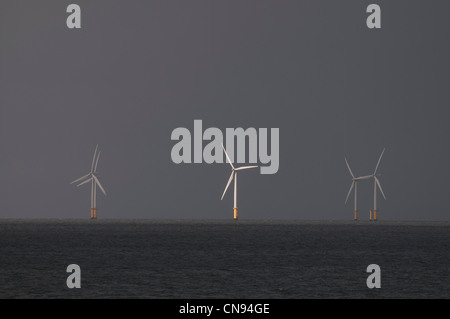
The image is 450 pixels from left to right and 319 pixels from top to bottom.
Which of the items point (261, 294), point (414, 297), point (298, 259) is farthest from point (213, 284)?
point (298, 259)

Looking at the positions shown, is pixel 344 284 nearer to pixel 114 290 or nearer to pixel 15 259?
pixel 114 290

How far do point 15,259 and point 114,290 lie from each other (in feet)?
141

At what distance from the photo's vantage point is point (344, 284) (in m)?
74.2

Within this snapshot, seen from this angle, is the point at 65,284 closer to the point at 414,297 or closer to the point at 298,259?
the point at 414,297
